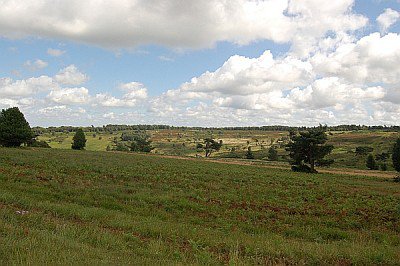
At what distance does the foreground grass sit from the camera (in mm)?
8353

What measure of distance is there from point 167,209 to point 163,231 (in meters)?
5.80

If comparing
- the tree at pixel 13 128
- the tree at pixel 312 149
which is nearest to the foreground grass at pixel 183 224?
the tree at pixel 312 149

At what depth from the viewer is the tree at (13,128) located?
6328 centimetres

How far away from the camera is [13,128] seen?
63750 millimetres

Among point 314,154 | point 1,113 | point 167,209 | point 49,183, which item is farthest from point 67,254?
point 1,113

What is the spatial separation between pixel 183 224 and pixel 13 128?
6007cm

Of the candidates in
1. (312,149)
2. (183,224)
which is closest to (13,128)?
(312,149)

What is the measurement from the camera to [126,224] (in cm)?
1277

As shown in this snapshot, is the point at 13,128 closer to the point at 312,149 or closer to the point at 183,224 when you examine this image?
the point at 312,149

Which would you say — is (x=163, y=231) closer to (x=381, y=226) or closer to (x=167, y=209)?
(x=167, y=209)

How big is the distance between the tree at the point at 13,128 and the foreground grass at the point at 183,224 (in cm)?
4368

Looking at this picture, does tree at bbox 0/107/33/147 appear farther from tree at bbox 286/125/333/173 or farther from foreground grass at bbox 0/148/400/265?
tree at bbox 286/125/333/173

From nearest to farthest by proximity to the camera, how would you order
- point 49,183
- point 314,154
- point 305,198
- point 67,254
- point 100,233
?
point 67,254, point 100,233, point 49,183, point 305,198, point 314,154

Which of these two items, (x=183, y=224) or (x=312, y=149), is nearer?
(x=183, y=224)
